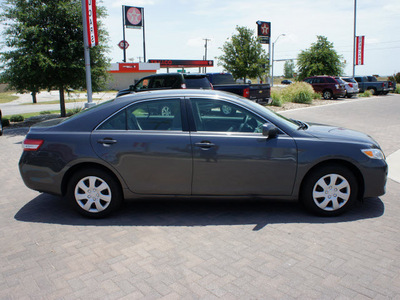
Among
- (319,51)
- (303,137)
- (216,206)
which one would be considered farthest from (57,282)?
(319,51)

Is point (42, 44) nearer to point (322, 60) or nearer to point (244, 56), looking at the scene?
point (244, 56)

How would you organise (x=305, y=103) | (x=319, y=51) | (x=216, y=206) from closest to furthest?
1. (x=216, y=206)
2. (x=305, y=103)
3. (x=319, y=51)

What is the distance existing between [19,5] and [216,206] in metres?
13.1

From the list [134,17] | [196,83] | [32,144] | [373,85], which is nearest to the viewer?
[32,144]

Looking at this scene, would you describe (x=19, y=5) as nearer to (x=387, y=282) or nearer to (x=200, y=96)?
(x=200, y=96)

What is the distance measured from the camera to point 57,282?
3.24m

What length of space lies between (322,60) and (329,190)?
3777 cm

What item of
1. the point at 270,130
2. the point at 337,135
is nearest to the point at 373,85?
the point at 337,135

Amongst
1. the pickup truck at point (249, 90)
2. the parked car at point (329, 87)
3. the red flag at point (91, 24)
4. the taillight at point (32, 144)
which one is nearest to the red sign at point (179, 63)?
the parked car at point (329, 87)

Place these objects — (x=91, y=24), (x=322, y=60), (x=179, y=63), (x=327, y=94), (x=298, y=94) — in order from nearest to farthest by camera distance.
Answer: (x=91, y=24) < (x=298, y=94) < (x=327, y=94) < (x=322, y=60) < (x=179, y=63)

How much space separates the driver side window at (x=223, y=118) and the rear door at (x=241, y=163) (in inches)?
2.0

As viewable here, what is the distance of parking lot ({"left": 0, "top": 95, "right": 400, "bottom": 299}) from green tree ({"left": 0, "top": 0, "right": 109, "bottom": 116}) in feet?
31.5

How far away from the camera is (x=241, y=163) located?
177 inches

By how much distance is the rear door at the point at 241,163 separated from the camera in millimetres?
4500
